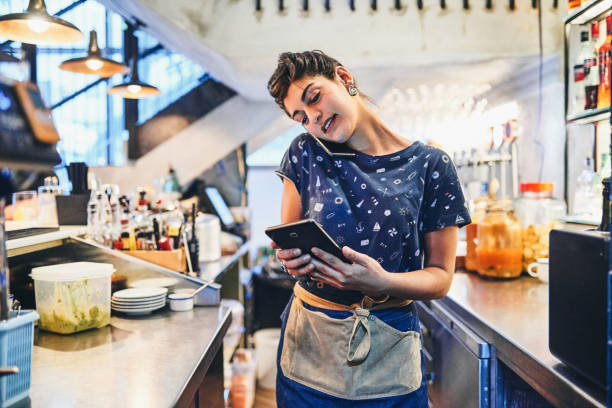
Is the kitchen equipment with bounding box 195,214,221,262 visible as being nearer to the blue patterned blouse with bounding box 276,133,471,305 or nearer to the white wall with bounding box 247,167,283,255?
the blue patterned blouse with bounding box 276,133,471,305

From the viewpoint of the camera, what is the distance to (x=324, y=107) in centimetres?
125

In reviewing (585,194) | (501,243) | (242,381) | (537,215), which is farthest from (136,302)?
(585,194)

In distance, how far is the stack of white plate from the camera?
165cm

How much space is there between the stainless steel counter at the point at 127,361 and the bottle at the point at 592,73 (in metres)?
1.83

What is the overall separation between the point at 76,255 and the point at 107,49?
3.62 meters

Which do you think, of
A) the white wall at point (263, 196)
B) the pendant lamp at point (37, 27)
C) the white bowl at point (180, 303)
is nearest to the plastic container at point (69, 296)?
the white bowl at point (180, 303)

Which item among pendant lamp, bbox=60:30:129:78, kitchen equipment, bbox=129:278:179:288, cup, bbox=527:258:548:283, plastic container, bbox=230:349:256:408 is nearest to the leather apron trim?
kitchen equipment, bbox=129:278:179:288

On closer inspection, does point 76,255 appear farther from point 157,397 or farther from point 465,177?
point 465,177

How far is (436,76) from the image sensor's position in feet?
9.96

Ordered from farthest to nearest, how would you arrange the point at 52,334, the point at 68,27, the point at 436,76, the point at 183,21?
the point at 436,76, the point at 183,21, the point at 68,27, the point at 52,334

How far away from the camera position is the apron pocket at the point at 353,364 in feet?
3.88

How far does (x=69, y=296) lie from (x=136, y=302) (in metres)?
0.28

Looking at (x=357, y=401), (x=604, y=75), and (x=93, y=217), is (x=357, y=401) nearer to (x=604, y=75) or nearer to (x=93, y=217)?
(x=93, y=217)

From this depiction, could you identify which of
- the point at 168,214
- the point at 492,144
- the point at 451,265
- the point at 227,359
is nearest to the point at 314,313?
the point at 451,265
